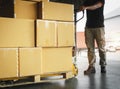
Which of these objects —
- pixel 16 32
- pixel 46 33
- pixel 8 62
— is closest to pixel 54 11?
pixel 46 33

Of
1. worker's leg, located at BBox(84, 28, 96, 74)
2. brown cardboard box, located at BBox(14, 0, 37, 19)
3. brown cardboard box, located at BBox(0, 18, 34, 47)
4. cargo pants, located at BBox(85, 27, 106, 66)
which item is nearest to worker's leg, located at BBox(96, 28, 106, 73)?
cargo pants, located at BBox(85, 27, 106, 66)

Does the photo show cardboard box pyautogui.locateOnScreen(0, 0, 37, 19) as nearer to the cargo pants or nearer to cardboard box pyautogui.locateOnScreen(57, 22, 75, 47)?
cardboard box pyautogui.locateOnScreen(57, 22, 75, 47)

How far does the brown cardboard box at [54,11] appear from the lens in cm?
287

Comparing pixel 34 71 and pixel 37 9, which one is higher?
pixel 37 9

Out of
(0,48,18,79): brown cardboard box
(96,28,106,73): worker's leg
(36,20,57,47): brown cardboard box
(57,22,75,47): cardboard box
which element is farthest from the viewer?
(96,28,106,73): worker's leg

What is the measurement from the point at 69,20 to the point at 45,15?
0.39 metres

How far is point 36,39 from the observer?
278 centimetres

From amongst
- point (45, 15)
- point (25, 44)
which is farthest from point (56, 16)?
point (25, 44)

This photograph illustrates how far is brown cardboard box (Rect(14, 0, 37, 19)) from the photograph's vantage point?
2835 millimetres

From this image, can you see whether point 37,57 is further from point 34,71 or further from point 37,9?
point 37,9

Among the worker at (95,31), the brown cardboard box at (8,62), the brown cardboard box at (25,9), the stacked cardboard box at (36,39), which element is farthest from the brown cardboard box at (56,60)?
the worker at (95,31)

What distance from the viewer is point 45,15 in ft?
9.41

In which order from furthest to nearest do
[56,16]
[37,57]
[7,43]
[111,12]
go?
[111,12] → [56,16] → [37,57] → [7,43]

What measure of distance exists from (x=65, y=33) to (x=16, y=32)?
A: 0.71 metres
